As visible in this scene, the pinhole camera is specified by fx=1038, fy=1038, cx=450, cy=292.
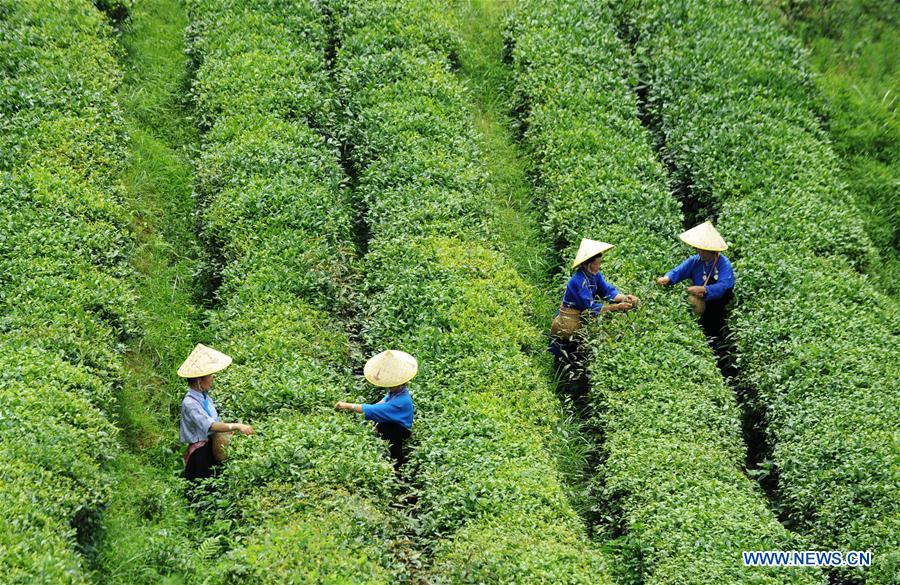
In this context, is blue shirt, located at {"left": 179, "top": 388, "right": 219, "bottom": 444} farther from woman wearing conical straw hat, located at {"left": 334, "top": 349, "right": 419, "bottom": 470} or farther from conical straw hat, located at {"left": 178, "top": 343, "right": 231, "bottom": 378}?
woman wearing conical straw hat, located at {"left": 334, "top": 349, "right": 419, "bottom": 470}

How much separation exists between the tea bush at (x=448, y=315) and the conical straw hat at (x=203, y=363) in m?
1.98

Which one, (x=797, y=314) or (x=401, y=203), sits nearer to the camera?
(x=797, y=314)

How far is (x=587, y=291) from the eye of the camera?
1148cm

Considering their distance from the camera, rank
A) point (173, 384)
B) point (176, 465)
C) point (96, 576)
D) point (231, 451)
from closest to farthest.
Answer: point (96, 576)
point (231, 451)
point (176, 465)
point (173, 384)

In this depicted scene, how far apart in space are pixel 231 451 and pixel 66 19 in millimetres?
8182

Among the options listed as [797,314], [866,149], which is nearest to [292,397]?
[797,314]

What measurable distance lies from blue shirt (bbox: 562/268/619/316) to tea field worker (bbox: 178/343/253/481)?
404cm

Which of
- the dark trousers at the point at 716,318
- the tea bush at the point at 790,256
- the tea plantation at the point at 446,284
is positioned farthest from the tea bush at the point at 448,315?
the tea bush at the point at 790,256

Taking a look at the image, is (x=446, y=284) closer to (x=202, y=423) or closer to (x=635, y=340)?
(x=635, y=340)

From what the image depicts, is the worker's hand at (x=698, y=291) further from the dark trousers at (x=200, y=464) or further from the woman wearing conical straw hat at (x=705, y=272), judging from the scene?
the dark trousers at (x=200, y=464)

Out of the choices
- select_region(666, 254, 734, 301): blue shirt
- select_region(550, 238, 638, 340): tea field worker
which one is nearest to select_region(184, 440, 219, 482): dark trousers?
select_region(550, 238, 638, 340): tea field worker

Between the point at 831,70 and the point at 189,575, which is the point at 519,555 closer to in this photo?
the point at 189,575

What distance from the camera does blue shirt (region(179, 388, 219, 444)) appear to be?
29.9 feet

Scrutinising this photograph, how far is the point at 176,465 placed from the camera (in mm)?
9680
